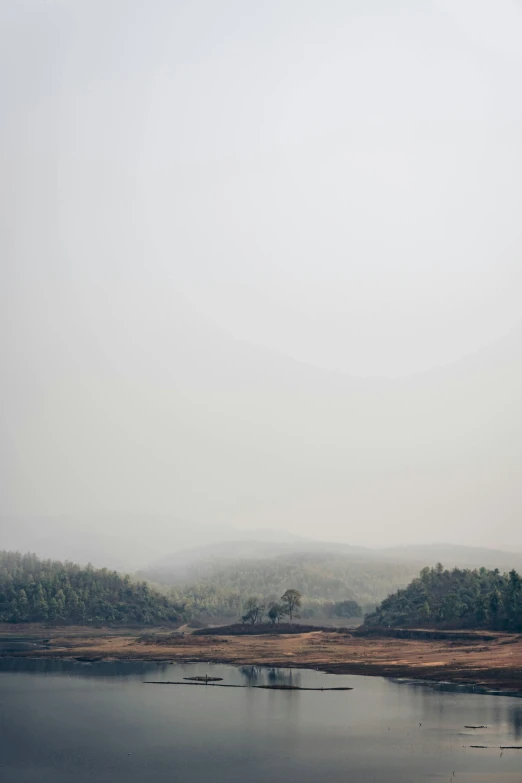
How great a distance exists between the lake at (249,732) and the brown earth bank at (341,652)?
11.2m

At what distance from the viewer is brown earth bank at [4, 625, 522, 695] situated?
404 feet

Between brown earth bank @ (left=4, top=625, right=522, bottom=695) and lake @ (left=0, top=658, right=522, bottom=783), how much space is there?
36.7 feet

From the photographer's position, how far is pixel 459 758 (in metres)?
73.2

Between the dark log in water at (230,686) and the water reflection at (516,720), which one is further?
the dark log in water at (230,686)

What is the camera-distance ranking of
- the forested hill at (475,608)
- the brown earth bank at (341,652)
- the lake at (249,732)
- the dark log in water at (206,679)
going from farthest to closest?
the forested hill at (475,608) → the brown earth bank at (341,652) → the dark log in water at (206,679) → the lake at (249,732)

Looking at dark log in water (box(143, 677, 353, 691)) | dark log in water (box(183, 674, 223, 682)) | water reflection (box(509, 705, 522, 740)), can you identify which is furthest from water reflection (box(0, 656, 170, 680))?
water reflection (box(509, 705, 522, 740))

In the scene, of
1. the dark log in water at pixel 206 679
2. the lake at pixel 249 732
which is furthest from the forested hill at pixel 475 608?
the dark log in water at pixel 206 679

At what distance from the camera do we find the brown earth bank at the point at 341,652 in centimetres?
12312

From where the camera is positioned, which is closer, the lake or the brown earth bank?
the lake

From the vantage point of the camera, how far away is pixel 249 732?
8556cm

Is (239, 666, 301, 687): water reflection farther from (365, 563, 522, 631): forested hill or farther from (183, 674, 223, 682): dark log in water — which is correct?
(365, 563, 522, 631): forested hill

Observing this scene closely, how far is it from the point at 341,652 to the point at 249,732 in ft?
239

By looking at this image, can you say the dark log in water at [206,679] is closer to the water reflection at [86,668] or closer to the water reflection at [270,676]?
the water reflection at [270,676]

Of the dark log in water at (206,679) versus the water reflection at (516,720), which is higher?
the water reflection at (516,720)
